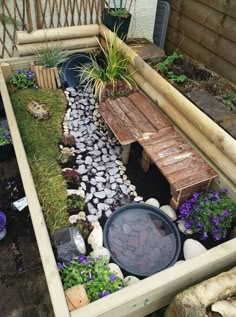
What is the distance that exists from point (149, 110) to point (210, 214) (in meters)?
1.31

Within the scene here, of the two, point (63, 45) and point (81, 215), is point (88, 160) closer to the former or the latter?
point (81, 215)

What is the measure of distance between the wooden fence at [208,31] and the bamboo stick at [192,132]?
5.59 ft

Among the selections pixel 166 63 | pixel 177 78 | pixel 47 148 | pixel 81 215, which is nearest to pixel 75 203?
pixel 81 215

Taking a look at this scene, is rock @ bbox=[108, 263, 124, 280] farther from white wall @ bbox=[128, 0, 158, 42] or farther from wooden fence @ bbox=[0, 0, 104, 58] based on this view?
white wall @ bbox=[128, 0, 158, 42]

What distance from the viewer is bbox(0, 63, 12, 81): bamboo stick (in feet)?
12.6

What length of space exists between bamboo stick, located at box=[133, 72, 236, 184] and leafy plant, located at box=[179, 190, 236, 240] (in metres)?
0.21

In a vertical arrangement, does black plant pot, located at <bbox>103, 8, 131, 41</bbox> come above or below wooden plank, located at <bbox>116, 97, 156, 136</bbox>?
above

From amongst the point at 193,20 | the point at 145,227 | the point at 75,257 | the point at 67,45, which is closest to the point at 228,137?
the point at 145,227

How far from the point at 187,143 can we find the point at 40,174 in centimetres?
146

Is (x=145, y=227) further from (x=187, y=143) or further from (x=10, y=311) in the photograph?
(x=10, y=311)

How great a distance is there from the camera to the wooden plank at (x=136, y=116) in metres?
2.93

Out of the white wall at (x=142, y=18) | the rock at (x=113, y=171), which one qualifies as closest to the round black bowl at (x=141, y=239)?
the rock at (x=113, y=171)

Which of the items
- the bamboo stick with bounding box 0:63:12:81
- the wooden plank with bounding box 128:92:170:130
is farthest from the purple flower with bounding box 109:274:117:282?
the bamboo stick with bounding box 0:63:12:81

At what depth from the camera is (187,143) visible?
286cm
